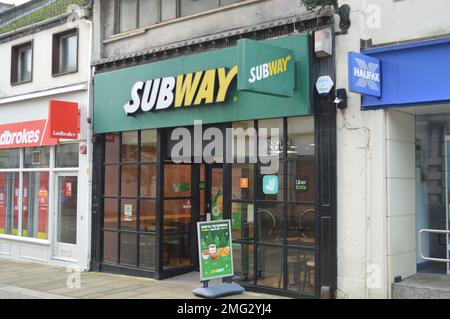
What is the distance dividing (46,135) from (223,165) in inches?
221

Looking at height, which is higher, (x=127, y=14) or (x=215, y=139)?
(x=127, y=14)

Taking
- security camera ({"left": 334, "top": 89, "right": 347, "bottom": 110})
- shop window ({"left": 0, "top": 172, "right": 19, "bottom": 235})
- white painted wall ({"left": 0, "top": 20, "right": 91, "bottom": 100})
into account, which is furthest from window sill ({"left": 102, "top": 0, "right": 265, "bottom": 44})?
shop window ({"left": 0, "top": 172, "right": 19, "bottom": 235})

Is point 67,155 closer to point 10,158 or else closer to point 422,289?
point 10,158

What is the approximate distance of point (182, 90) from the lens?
1033 cm

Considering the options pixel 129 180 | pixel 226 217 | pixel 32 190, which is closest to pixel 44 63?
pixel 32 190

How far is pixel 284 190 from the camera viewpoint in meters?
9.05

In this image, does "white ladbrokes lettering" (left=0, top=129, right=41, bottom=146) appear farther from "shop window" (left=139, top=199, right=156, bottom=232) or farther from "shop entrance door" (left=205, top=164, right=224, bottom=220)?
"shop entrance door" (left=205, top=164, right=224, bottom=220)

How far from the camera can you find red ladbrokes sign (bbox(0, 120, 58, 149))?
527 inches

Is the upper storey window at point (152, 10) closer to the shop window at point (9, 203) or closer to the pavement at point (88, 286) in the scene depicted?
the pavement at point (88, 286)

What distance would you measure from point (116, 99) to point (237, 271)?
15.4 ft

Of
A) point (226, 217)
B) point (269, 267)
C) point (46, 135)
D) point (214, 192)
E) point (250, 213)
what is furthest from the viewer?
point (46, 135)

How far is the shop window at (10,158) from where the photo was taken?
586 inches

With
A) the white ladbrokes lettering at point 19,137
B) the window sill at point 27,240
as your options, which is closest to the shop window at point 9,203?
the window sill at point 27,240

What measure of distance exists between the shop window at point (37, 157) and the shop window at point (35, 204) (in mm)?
225
